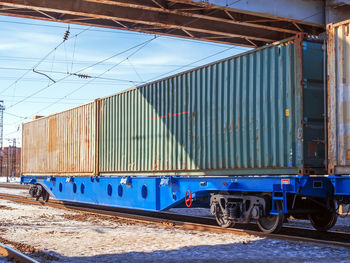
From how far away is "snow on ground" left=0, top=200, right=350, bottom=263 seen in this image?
7791mm

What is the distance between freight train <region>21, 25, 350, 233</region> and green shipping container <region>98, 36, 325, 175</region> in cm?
2

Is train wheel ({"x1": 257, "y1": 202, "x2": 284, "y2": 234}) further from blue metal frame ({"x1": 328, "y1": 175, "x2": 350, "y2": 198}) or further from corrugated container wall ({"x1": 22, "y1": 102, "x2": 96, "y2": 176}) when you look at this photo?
corrugated container wall ({"x1": 22, "y1": 102, "x2": 96, "y2": 176})

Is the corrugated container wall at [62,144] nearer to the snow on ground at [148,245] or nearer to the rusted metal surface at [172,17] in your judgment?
the rusted metal surface at [172,17]

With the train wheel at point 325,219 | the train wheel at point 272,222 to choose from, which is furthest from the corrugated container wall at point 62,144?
the train wheel at point 325,219

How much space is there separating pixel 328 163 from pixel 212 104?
Answer: 355cm

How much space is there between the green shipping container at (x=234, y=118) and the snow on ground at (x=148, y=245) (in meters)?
1.65

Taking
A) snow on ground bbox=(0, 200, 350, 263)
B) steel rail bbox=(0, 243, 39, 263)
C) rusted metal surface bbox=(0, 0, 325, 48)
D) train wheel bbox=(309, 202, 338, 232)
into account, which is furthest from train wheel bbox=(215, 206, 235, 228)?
rusted metal surface bbox=(0, 0, 325, 48)

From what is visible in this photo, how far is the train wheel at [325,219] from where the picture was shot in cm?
1043

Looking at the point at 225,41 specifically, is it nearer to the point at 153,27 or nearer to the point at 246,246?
the point at 153,27

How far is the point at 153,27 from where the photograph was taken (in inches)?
810

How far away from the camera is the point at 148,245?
908 cm

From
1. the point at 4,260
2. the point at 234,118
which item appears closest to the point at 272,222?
the point at 234,118

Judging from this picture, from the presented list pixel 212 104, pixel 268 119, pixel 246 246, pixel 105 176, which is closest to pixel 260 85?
pixel 268 119

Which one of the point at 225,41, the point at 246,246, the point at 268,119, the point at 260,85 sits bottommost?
the point at 246,246
